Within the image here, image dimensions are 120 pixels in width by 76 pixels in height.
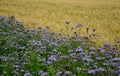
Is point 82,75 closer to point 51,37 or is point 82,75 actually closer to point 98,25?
point 51,37

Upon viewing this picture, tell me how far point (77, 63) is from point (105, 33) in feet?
11.0

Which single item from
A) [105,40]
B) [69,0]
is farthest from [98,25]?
[69,0]

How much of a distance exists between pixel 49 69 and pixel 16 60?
0.72 metres

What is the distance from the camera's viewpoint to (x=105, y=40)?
6.79m

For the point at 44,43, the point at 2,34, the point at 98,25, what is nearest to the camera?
the point at 44,43

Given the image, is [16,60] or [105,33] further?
[105,33]

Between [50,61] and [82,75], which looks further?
[50,61]

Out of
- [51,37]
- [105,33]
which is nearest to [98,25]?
[105,33]

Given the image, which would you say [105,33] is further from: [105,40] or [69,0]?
[69,0]

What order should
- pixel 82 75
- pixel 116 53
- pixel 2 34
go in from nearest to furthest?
pixel 82 75 < pixel 116 53 < pixel 2 34

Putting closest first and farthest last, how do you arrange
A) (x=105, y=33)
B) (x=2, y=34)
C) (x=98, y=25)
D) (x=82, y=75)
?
1. (x=82, y=75)
2. (x=2, y=34)
3. (x=105, y=33)
4. (x=98, y=25)

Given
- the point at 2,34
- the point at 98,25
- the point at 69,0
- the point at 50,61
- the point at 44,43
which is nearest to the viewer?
the point at 50,61

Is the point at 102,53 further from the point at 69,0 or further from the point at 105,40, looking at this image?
the point at 69,0

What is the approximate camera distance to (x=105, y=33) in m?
7.85
